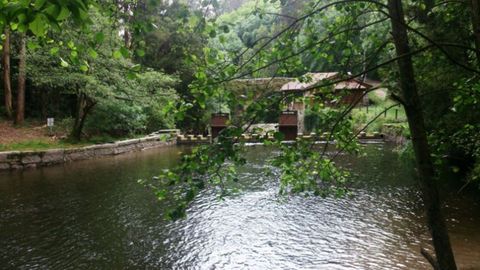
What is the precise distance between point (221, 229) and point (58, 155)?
10.2 metres

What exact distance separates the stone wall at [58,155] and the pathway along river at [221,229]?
7.97 ft

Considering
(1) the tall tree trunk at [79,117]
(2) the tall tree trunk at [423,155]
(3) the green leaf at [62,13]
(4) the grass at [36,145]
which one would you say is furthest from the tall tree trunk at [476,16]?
(1) the tall tree trunk at [79,117]

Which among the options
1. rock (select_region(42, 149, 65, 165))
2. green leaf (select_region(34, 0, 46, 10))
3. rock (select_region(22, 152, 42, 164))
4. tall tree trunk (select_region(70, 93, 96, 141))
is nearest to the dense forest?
green leaf (select_region(34, 0, 46, 10))

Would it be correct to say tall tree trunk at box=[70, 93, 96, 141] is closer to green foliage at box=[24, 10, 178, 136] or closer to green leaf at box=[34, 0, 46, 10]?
green foliage at box=[24, 10, 178, 136]

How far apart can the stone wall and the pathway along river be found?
2431mm

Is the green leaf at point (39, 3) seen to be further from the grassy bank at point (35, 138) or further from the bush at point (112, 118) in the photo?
the bush at point (112, 118)

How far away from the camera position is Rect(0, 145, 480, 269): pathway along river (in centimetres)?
616

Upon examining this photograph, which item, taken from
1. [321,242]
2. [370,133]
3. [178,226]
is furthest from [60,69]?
[370,133]

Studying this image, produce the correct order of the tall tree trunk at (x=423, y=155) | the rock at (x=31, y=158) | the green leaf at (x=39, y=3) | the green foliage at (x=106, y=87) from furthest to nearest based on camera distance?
the green foliage at (x=106, y=87)
the rock at (x=31, y=158)
the tall tree trunk at (x=423, y=155)
the green leaf at (x=39, y=3)

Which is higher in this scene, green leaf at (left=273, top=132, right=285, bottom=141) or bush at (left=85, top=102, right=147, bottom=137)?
bush at (left=85, top=102, right=147, bottom=137)

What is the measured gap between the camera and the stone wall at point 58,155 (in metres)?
13.5

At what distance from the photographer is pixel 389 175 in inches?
507

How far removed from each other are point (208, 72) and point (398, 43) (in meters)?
1.29

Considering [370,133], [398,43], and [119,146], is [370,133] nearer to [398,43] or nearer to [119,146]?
[119,146]
